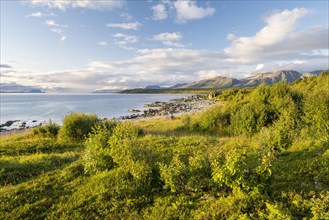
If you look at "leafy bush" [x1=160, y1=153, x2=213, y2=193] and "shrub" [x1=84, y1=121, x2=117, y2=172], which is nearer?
"leafy bush" [x1=160, y1=153, x2=213, y2=193]

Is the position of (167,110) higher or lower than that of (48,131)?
lower

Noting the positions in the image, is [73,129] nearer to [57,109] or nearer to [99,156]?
[99,156]

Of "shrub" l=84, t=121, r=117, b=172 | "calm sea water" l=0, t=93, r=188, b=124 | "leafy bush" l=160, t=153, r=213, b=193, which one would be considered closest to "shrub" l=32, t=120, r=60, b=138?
"shrub" l=84, t=121, r=117, b=172

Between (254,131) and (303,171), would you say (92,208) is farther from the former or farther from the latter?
(254,131)

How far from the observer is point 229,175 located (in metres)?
7.61

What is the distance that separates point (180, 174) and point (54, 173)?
270 inches

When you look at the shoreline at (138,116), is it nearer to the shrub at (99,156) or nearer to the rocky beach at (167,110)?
the rocky beach at (167,110)

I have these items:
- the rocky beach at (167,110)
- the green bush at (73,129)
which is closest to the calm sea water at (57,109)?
the rocky beach at (167,110)

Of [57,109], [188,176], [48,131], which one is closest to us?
[188,176]

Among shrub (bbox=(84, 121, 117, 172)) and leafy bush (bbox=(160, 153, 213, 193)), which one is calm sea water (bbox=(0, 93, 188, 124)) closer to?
shrub (bbox=(84, 121, 117, 172))

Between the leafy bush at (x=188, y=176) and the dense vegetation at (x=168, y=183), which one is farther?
the leafy bush at (x=188, y=176)

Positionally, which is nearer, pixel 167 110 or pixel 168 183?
pixel 168 183

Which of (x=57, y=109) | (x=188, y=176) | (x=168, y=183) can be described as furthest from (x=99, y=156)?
(x=57, y=109)

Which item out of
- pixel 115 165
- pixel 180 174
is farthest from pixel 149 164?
pixel 115 165
